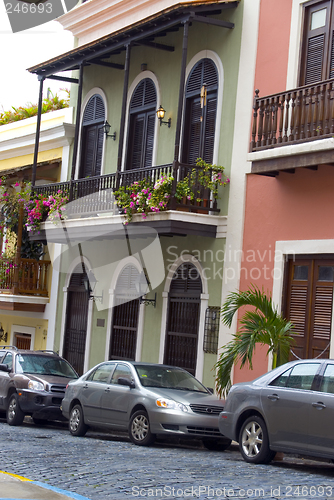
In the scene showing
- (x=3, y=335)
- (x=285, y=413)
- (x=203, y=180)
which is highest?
(x=203, y=180)

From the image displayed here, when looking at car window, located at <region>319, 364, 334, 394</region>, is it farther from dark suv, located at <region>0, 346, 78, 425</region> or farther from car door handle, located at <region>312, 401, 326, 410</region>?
dark suv, located at <region>0, 346, 78, 425</region>

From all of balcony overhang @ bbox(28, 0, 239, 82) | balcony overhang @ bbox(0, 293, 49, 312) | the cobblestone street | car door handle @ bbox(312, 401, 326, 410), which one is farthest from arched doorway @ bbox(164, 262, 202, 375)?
car door handle @ bbox(312, 401, 326, 410)

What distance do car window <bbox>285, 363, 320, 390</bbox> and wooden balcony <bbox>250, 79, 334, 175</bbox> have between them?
14.5 feet

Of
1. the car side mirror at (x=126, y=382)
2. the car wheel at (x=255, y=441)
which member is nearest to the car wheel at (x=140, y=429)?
the car side mirror at (x=126, y=382)

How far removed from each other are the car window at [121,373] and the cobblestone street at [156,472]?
1.22m

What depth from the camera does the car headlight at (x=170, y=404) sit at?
11.8 meters

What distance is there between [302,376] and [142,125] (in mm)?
11186

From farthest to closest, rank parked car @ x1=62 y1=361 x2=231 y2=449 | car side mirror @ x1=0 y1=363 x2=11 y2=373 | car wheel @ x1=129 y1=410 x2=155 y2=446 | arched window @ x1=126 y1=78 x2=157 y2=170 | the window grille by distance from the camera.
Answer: arched window @ x1=126 y1=78 x2=157 y2=170
the window grille
car side mirror @ x1=0 y1=363 x2=11 y2=373
car wheel @ x1=129 y1=410 x2=155 y2=446
parked car @ x1=62 y1=361 x2=231 y2=449

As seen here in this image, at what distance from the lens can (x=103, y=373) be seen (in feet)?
44.5

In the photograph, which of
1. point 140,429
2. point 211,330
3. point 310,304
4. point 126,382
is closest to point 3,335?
point 211,330

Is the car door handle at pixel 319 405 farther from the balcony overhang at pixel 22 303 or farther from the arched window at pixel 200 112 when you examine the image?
the balcony overhang at pixel 22 303

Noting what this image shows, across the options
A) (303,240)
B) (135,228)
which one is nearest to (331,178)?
(303,240)

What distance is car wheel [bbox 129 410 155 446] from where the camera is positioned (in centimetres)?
1182

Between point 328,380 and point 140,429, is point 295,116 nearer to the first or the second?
point 328,380
